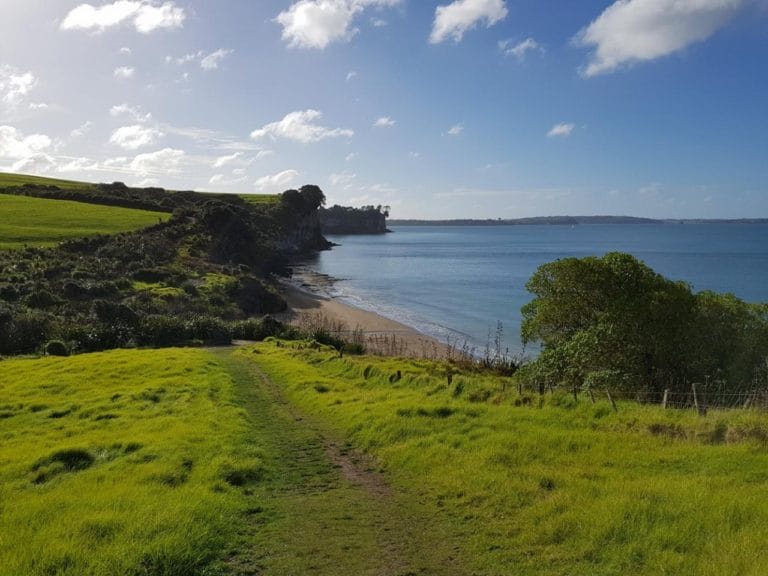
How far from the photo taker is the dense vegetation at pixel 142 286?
46.1 meters

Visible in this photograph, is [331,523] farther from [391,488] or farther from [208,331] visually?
[208,331]

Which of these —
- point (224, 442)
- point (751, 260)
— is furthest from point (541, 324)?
point (751, 260)

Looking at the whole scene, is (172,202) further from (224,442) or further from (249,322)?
(224,442)

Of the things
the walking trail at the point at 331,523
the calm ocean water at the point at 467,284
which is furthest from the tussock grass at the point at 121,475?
the calm ocean water at the point at 467,284

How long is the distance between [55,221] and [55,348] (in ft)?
191

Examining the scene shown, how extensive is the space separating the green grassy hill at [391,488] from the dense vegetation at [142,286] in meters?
27.0

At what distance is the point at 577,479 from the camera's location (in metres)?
10.8

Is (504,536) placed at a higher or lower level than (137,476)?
higher

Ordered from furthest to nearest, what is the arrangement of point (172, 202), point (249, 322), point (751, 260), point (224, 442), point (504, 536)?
point (172, 202), point (751, 260), point (249, 322), point (224, 442), point (504, 536)

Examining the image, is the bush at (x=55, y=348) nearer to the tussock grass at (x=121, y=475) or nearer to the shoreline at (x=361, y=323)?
the tussock grass at (x=121, y=475)

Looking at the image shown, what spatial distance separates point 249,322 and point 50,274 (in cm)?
2319

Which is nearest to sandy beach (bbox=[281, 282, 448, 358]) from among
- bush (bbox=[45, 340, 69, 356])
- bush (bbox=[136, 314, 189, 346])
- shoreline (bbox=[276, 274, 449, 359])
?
shoreline (bbox=[276, 274, 449, 359])

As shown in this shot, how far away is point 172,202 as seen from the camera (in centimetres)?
14312

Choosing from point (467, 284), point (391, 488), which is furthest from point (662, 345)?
point (467, 284)
